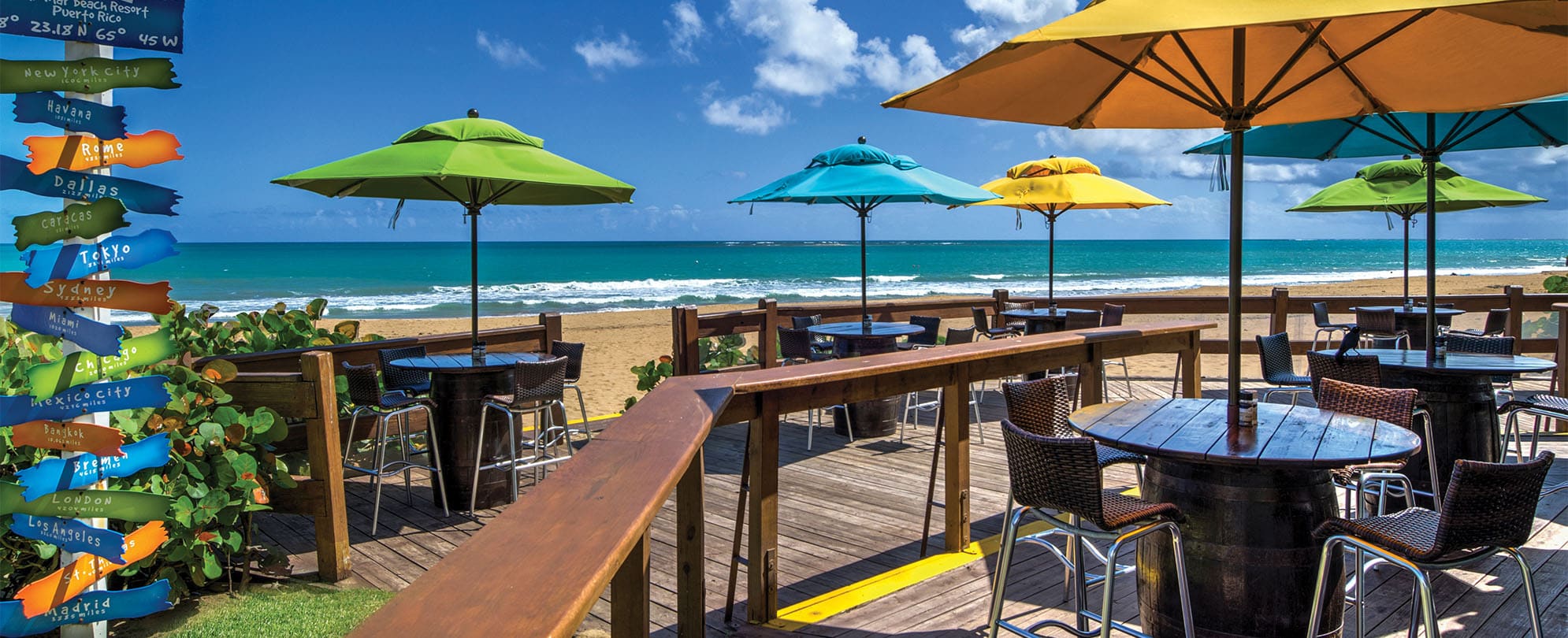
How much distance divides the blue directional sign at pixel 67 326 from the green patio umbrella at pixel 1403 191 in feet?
28.1

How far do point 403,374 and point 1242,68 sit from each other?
458 centimetres

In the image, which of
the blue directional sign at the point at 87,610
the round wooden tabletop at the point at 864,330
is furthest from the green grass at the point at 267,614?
the round wooden tabletop at the point at 864,330

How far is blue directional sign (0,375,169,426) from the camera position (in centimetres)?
275

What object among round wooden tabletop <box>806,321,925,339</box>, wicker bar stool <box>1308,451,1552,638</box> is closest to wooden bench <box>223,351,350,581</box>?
round wooden tabletop <box>806,321,925,339</box>

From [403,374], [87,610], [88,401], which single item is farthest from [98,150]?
[403,374]

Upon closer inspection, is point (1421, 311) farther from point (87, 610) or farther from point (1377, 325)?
point (87, 610)

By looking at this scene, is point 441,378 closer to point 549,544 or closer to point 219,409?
point 219,409

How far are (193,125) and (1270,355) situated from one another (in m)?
76.8

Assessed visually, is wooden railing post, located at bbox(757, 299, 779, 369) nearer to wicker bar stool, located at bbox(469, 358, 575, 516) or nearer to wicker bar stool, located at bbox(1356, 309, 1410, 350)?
wicker bar stool, located at bbox(469, 358, 575, 516)

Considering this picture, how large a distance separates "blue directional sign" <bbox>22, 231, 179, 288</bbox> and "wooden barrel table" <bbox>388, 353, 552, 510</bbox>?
1.94 meters

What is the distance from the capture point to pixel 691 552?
96.7 inches

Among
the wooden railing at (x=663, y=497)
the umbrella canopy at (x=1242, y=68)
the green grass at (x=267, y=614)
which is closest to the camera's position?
the wooden railing at (x=663, y=497)

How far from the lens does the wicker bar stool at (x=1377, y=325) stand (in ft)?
26.3

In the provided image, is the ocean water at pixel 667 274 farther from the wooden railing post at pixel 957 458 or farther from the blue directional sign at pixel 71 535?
the wooden railing post at pixel 957 458
